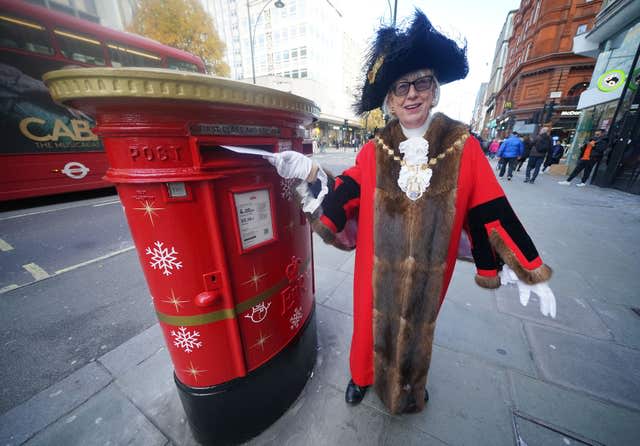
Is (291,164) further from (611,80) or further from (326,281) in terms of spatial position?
(611,80)

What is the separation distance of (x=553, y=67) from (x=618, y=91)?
17.4 meters

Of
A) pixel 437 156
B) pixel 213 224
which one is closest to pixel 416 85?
pixel 437 156

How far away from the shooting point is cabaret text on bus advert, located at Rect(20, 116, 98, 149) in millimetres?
5019

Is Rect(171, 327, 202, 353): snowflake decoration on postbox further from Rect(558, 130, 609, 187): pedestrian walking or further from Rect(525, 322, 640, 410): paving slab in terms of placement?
Rect(558, 130, 609, 187): pedestrian walking

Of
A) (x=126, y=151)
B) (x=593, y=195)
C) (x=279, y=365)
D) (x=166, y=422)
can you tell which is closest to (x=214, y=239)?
(x=126, y=151)

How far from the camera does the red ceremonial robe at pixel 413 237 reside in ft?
3.68

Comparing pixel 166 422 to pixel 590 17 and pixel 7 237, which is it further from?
pixel 590 17

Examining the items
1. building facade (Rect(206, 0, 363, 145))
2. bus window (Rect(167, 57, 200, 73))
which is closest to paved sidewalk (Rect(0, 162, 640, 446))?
bus window (Rect(167, 57, 200, 73))

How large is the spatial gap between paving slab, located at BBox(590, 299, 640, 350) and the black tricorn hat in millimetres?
2475

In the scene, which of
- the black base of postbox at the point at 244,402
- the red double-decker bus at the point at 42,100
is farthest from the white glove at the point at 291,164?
the red double-decker bus at the point at 42,100

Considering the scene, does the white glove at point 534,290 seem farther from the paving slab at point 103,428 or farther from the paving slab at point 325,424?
the paving slab at point 103,428

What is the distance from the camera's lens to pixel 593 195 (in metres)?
6.88

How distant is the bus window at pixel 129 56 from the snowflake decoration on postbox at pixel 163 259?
22.8ft

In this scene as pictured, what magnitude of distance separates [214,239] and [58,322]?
249 cm
